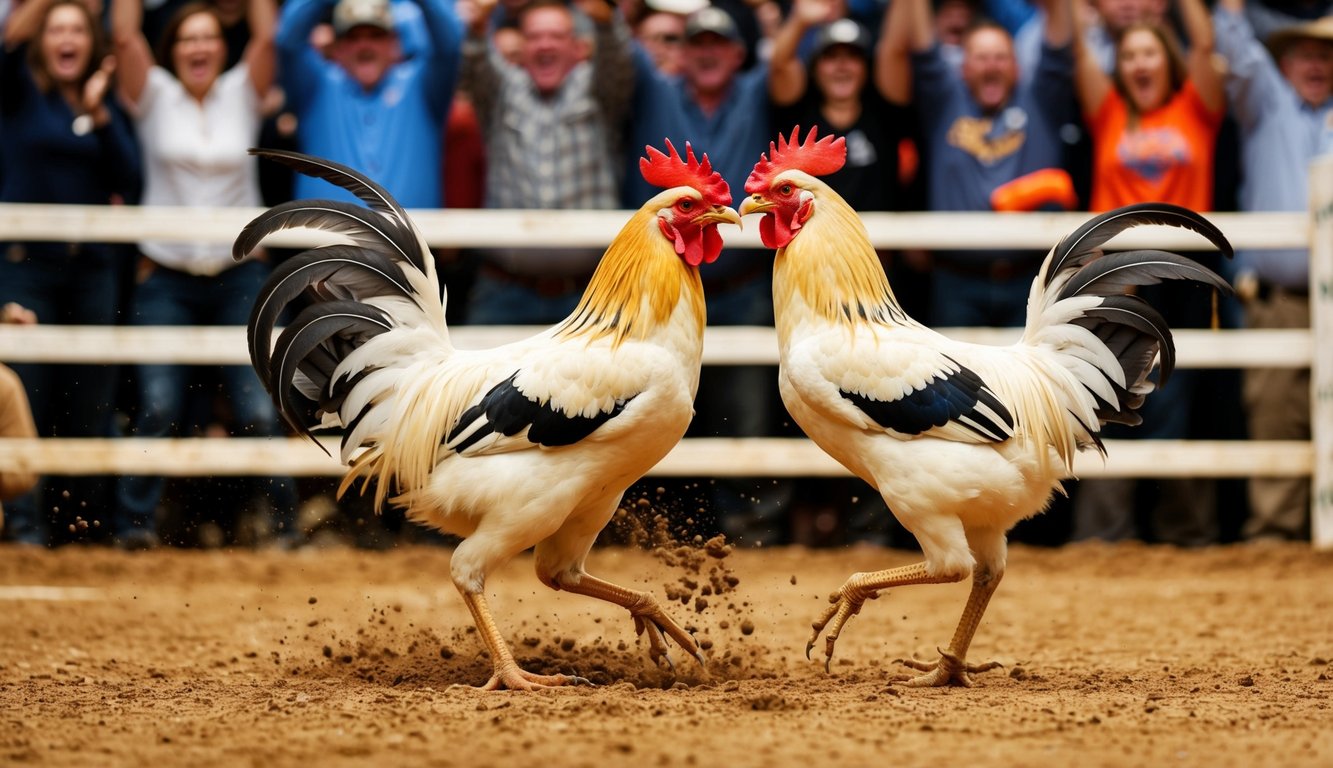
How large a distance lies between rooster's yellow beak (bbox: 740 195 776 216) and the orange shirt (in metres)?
3.98

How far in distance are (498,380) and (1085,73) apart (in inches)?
191

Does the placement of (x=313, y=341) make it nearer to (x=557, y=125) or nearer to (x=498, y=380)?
(x=498, y=380)

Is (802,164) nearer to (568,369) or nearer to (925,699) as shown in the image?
(568,369)

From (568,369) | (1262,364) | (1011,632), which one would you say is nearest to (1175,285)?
(1262,364)

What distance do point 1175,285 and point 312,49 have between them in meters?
5.09

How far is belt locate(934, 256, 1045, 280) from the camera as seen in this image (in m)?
8.81

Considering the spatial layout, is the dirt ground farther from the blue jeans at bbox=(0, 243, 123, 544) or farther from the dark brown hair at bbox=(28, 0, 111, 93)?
the dark brown hair at bbox=(28, 0, 111, 93)

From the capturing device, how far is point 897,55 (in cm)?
879

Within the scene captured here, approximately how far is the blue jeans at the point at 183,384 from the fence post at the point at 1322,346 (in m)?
5.71

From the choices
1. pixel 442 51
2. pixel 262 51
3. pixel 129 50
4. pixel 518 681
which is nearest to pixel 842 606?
pixel 518 681

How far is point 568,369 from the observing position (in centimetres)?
511

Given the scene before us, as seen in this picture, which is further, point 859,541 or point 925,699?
point 859,541

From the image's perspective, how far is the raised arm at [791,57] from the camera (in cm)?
867

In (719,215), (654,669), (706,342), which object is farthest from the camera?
(706,342)
